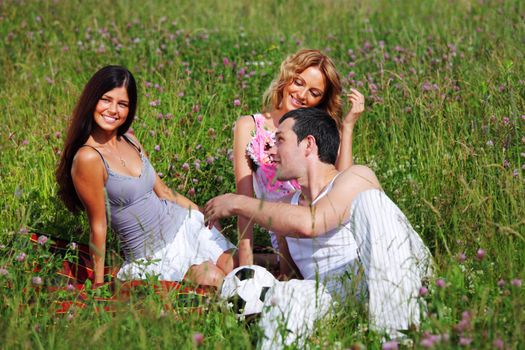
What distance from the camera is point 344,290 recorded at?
3.92m

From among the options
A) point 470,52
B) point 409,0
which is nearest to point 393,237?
point 470,52

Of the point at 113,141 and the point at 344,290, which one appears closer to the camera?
the point at 344,290

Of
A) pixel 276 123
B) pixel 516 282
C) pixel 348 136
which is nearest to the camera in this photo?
pixel 516 282

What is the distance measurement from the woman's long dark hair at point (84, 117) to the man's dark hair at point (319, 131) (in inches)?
43.2

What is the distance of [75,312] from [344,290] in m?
1.28

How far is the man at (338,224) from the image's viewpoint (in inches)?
140

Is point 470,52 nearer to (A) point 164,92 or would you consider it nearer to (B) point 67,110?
(A) point 164,92

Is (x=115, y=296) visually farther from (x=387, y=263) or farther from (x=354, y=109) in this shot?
(x=354, y=109)

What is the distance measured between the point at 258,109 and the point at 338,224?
2671mm

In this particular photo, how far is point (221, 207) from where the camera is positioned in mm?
4184

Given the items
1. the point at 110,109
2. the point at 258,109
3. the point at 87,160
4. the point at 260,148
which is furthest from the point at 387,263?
the point at 258,109

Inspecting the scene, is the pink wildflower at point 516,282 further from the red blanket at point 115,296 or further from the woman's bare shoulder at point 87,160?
the woman's bare shoulder at point 87,160

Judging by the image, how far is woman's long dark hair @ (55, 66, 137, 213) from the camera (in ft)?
15.1

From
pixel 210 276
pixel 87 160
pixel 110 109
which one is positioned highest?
pixel 110 109
